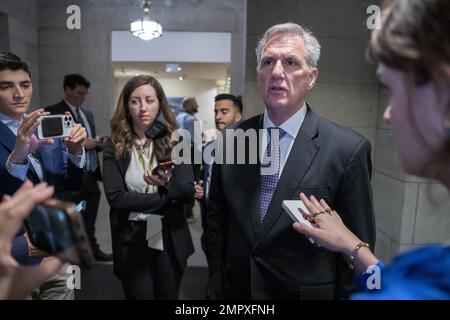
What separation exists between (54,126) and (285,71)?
2.72ft

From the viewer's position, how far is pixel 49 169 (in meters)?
1.34

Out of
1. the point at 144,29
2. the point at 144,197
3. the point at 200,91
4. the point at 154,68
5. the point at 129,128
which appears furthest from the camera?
the point at 200,91

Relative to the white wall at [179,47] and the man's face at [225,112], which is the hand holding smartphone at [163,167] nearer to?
the man's face at [225,112]

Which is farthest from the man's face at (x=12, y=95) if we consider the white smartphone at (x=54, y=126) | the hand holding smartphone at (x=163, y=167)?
the hand holding smartphone at (x=163, y=167)

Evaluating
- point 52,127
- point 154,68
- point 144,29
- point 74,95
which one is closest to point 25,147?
point 52,127

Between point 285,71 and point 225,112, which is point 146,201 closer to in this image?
point 285,71

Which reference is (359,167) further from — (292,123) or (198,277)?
(198,277)

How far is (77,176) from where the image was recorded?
142 centimetres

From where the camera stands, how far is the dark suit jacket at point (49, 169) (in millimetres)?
1166

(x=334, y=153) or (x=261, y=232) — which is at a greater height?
(x=334, y=153)

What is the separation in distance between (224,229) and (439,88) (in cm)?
103

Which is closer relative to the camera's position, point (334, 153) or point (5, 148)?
point (334, 153)

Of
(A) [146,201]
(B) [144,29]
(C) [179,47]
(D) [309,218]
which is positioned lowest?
(A) [146,201]

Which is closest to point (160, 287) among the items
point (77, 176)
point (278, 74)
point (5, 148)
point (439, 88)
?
point (77, 176)
